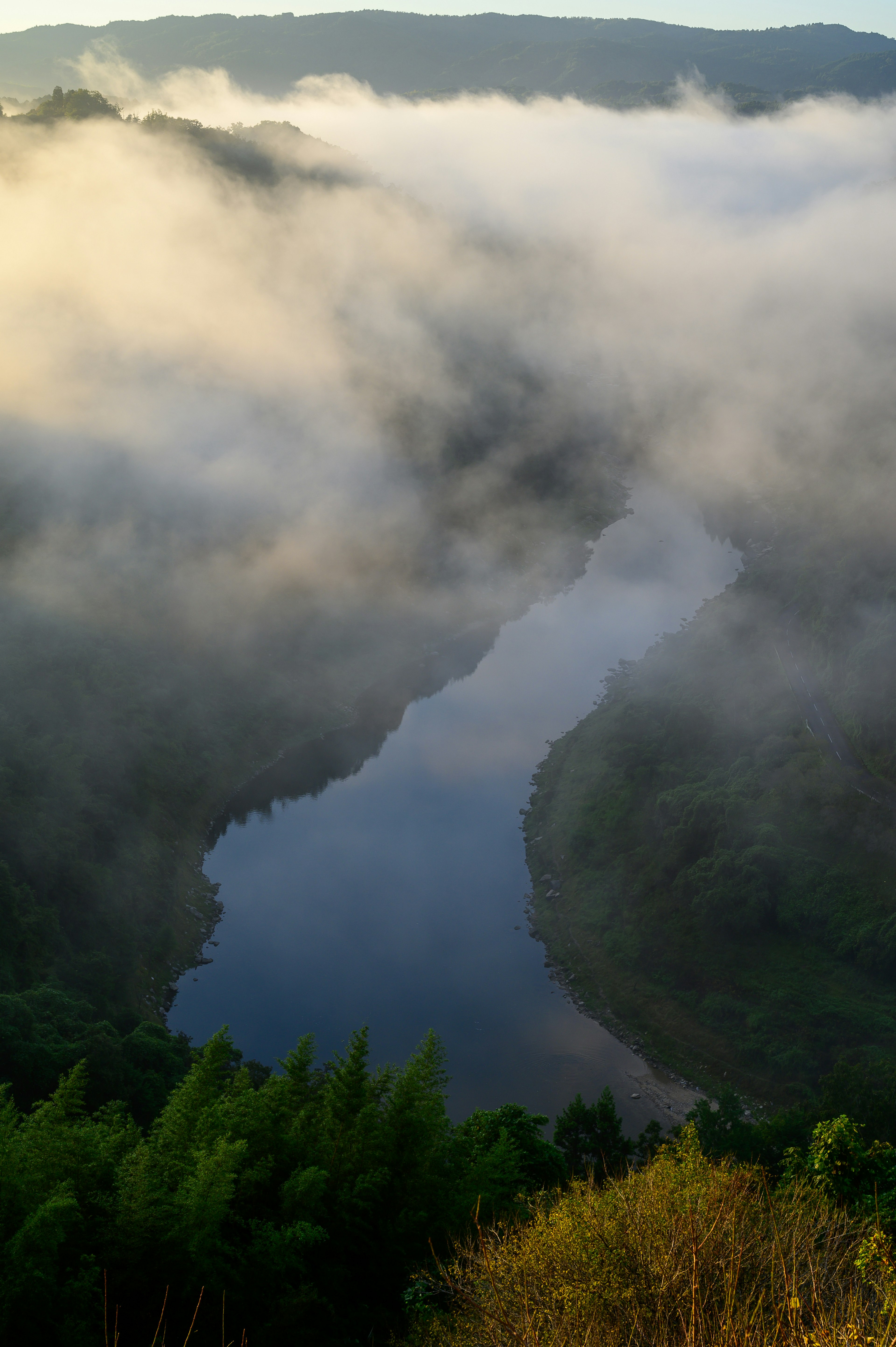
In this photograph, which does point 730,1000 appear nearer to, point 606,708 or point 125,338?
point 606,708

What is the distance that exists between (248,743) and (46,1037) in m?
34.8

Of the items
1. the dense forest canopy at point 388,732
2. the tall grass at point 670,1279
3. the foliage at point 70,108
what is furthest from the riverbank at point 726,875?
the foliage at point 70,108

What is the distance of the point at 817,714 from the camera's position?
202ft

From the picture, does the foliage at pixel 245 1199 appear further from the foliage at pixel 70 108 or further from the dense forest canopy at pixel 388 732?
the foliage at pixel 70 108

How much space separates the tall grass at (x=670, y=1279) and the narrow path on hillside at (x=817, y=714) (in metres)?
40.9

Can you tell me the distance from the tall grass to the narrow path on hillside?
4095cm

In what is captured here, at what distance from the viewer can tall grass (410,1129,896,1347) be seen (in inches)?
402

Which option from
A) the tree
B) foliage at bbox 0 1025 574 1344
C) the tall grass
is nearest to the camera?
the tall grass

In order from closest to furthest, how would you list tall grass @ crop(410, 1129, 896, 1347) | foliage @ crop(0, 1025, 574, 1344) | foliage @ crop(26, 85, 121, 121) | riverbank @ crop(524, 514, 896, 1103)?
tall grass @ crop(410, 1129, 896, 1347), foliage @ crop(0, 1025, 574, 1344), riverbank @ crop(524, 514, 896, 1103), foliage @ crop(26, 85, 121, 121)

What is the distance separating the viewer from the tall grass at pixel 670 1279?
33.5 ft

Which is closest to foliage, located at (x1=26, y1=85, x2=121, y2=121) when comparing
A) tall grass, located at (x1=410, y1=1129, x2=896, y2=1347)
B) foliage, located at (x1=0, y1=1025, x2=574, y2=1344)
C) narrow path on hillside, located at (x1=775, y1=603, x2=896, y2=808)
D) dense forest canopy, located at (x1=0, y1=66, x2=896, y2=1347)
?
dense forest canopy, located at (x1=0, y1=66, x2=896, y2=1347)

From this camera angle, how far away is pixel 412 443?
112438 mm

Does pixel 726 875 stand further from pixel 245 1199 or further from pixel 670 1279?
pixel 670 1279

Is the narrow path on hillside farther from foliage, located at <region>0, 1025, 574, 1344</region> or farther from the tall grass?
the tall grass
